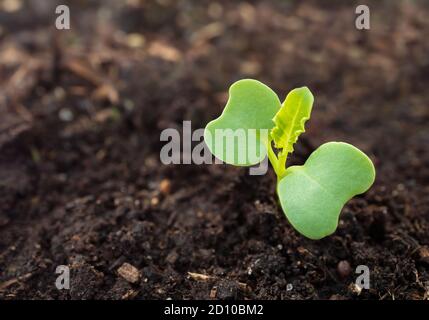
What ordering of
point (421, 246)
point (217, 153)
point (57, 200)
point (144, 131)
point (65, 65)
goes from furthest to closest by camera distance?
point (65, 65)
point (144, 131)
point (57, 200)
point (421, 246)
point (217, 153)

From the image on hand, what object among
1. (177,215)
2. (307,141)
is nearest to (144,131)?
(177,215)

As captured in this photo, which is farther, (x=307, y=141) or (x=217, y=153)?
(x=307, y=141)

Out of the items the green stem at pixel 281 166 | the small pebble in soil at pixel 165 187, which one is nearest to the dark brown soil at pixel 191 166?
the small pebble in soil at pixel 165 187

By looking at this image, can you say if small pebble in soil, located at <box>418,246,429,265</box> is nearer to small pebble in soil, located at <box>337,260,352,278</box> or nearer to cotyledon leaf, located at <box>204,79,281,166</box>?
small pebble in soil, located at <box>337,260,352,278</box>

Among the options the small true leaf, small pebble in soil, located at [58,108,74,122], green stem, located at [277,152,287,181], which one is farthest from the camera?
small pebble in soil, located at [58,108,74,122]

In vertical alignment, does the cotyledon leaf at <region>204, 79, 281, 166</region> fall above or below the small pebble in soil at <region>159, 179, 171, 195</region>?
above

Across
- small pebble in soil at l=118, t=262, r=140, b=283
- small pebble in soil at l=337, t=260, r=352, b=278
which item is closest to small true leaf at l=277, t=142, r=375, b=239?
small pebble in soil at l=337, t=260, r=352, b=278

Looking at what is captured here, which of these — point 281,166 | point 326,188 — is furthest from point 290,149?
point 326,188

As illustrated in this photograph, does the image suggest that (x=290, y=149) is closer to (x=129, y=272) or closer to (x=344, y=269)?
(x=344, y=269)

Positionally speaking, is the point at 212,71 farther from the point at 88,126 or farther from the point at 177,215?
the point at 177,215
